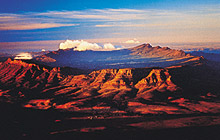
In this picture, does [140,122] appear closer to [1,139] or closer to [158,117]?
[158,117]

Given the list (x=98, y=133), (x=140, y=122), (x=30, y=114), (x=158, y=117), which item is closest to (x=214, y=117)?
(x=158, y=117)

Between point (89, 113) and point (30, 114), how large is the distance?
4136cm

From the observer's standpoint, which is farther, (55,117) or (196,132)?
(55,117)

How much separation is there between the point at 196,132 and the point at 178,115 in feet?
146

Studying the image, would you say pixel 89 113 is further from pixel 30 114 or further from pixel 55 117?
pixel 30 114

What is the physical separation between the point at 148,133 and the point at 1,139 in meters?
72.9

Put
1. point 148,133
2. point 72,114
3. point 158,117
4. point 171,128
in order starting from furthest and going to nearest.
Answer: point 72,114 < point 158,117 < point 171,128 < point 148,133

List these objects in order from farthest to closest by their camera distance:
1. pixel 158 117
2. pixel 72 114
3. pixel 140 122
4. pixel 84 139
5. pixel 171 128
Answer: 1. pixel 72 114
2. pixel 158 117
3. pixel 140 122
4. pixel 171 128
5. pixel 84 139

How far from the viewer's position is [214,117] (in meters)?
177

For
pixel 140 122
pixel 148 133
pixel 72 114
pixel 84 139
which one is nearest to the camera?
pixel 84 139

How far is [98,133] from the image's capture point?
14138 centimetres

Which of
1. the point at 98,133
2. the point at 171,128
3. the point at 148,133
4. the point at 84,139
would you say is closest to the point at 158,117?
the point at 171,128

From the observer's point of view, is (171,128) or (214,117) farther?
(214,117)

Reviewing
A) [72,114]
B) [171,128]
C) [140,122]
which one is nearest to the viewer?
[171,128]
